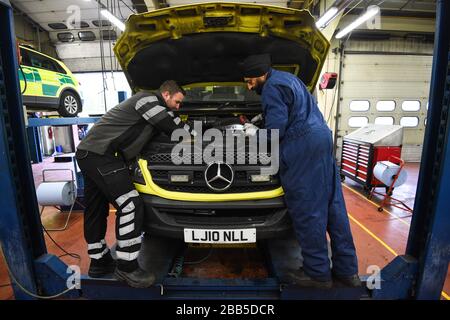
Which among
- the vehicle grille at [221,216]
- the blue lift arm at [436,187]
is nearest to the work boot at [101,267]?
the vehicle grille at [221,216]

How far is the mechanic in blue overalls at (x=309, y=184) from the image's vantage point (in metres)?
1.58

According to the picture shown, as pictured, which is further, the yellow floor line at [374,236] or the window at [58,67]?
the window at [58,67]

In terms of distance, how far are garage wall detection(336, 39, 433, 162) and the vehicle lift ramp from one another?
642 centimetres

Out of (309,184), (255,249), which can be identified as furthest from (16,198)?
(255,249)

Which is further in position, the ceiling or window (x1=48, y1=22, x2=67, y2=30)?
window (x1=48, y1=22, x2=67, y2=30)

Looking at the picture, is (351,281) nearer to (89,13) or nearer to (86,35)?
(89,13)

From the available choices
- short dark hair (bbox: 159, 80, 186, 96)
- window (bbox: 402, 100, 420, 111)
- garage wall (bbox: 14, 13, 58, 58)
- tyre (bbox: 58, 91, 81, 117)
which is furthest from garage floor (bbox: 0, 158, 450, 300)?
garage wall (bbox: 14, 13, 58, 58)

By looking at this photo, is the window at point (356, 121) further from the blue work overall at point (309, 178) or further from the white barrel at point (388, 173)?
the blue work overall at point (309, 178)

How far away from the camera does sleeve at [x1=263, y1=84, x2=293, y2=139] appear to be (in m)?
1.63

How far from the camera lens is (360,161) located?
4.67 m

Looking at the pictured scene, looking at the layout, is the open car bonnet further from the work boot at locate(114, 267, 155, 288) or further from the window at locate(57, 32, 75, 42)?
the window at locate(57, 32, 75, 42)

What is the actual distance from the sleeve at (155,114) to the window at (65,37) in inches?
418

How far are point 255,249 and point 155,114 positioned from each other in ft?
5.49
